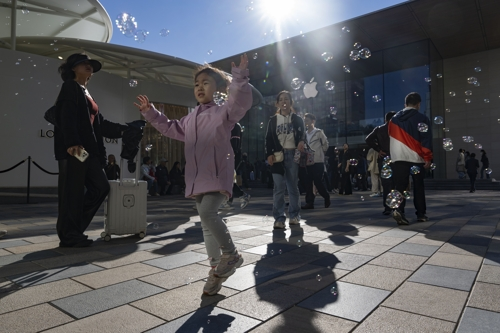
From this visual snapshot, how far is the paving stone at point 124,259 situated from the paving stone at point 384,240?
2.36 metres

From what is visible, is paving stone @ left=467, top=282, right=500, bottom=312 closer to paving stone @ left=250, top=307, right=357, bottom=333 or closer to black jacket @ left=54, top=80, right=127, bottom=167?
paving stone @ left=250, top=307, right=357, bottom=333

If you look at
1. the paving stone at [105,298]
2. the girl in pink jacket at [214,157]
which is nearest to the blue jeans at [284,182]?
the girl in pink jacket at [214,157]

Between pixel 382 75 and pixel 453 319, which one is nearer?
pixel 453 319

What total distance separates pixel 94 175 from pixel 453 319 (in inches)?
140

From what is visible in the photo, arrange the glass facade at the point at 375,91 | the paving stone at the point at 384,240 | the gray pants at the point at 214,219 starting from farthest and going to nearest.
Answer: the glass facade at the point at 375,91 < the paving stone at the point at 384,240 < the gray pants at the point at 214,219

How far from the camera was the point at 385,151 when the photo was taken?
247 inches

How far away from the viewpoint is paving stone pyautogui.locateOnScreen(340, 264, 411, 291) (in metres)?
2.45

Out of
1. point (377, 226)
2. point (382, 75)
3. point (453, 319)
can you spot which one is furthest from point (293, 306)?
point (382, 75)

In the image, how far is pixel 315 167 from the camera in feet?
25.7

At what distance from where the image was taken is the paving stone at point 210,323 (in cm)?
172

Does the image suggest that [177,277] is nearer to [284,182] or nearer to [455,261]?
[455,261]

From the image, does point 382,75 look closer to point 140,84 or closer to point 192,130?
point 140,84

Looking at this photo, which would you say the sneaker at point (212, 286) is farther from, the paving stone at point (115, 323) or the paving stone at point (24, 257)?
the paving stone at point (24, 257)

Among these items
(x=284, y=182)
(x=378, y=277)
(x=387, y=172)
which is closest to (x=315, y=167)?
(x=387, y=172)
